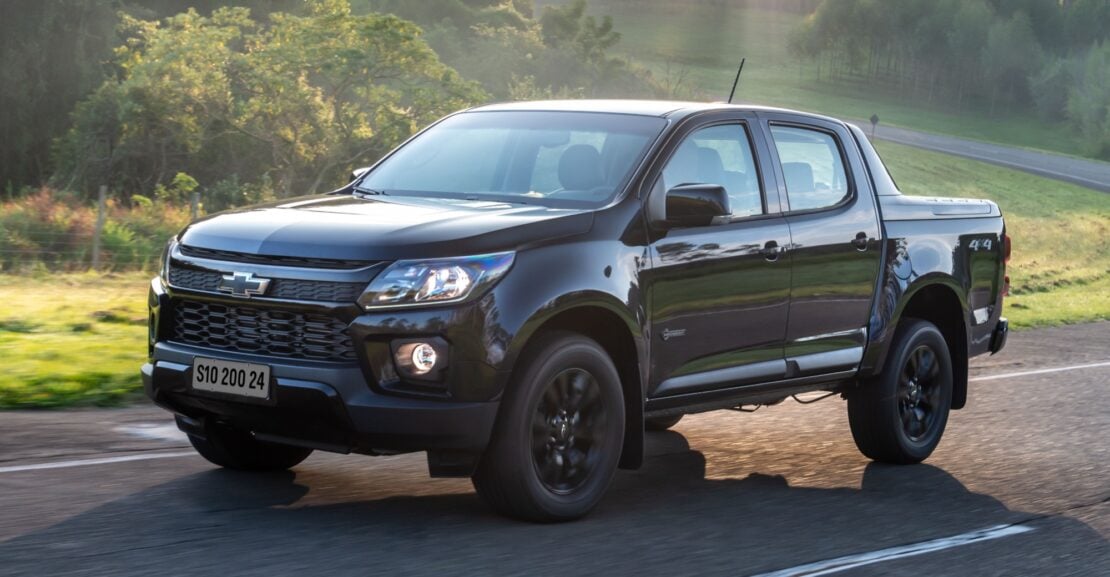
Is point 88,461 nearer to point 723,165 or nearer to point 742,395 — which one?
point 742,395

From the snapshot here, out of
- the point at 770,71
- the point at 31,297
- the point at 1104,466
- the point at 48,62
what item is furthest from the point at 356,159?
the point at 770,71

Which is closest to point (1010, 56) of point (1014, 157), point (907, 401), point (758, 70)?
point (758, 70)

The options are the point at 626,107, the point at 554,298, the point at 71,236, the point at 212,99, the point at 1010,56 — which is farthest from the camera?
the point at 1010,56

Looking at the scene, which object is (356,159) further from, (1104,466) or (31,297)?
(1104,466)

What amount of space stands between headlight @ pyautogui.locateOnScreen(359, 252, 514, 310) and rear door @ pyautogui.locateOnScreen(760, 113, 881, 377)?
7.15 feet

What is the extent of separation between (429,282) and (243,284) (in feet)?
2.42

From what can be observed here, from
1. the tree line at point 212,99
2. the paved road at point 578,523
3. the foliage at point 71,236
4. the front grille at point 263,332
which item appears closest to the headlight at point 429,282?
the front grille at point 263,332

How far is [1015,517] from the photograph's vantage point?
7055 millimetres

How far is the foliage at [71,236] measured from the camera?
20234 mm

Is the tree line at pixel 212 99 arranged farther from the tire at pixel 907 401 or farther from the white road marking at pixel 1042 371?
the tire at pixel 907 401

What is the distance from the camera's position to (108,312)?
1362 cm

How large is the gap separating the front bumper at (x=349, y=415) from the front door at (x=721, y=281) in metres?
1.17

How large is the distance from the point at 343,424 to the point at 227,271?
773 mm

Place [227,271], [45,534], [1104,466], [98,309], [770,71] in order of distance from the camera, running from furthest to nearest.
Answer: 1. [770,71]
2. [98,309]
3. [1104,466]
4. [227,271]
5. [45,534]
